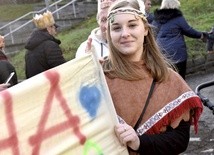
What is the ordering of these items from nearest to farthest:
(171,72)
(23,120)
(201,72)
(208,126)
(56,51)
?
(23,120) → (171,72) → (56,51) → (208,126) → (201,72)

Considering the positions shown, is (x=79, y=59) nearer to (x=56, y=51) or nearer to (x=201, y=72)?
(x=56, y=51)

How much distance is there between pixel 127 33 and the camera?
229 centimetres

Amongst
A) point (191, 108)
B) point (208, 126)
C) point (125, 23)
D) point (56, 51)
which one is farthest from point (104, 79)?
point (208, 126)

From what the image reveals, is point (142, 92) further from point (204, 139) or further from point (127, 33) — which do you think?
point (204, 139)

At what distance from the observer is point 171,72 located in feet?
7.83

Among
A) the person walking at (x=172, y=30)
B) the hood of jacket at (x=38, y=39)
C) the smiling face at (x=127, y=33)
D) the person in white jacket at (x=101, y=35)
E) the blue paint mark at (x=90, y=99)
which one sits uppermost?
the smiling face at (x=127, y=33)

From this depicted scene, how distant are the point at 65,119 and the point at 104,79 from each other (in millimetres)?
257

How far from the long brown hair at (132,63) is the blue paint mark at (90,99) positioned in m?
0.16

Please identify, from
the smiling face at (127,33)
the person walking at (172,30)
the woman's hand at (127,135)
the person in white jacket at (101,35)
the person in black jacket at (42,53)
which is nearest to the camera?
the woman's hand at (127,135)

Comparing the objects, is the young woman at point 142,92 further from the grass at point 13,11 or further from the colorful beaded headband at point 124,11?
the grass at point 13,11

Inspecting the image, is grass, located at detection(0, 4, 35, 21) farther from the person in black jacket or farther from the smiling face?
the smiling face

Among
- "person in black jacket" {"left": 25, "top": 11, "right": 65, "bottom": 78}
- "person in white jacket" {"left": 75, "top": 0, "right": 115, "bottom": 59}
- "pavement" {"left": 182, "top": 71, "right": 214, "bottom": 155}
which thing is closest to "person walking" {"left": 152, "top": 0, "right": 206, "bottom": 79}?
"pavement" {"left": 182, "top": 71, "right": 214, "bottom": 155}

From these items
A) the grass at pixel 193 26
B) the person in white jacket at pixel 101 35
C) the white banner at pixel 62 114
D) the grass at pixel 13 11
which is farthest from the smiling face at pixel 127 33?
the grass at pixel 13 11

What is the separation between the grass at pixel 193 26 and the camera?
10.1 meters
